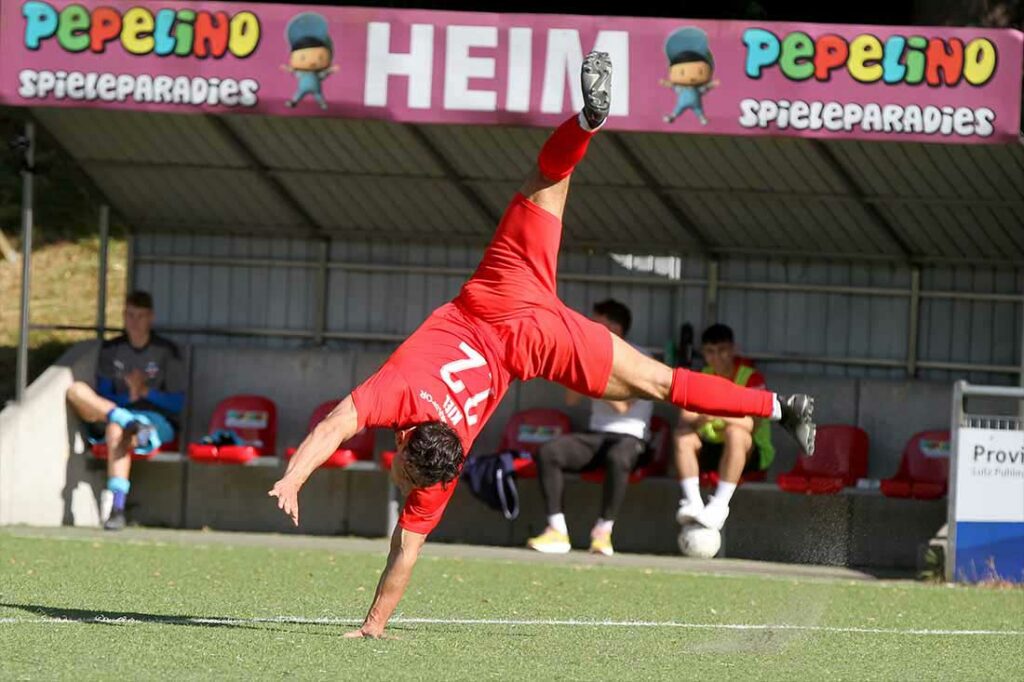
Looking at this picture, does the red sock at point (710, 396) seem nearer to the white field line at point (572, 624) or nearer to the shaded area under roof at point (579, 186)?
the white field line at point (572, 624)

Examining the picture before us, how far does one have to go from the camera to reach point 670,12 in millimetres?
19188

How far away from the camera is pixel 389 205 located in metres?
14.4

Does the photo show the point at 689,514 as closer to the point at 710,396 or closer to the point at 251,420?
the point at 710,396

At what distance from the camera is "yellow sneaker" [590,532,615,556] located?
1290 centimetres

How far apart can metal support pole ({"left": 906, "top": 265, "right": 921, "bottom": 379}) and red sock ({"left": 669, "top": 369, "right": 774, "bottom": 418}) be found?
5770 mm

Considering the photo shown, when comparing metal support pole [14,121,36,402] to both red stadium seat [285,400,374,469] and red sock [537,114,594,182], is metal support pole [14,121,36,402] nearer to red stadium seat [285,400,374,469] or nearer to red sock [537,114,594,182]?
red stadium seat [285,400,374,469]

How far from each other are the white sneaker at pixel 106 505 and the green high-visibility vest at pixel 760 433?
425cm

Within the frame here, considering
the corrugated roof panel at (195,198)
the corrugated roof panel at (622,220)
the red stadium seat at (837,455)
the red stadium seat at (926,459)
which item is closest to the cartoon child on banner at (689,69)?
the corrugated roof panel at (622,220)

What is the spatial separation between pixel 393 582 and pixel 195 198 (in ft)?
23.5

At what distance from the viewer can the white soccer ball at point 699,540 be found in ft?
36.5

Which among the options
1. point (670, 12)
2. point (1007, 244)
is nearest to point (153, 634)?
point (1007, 244)

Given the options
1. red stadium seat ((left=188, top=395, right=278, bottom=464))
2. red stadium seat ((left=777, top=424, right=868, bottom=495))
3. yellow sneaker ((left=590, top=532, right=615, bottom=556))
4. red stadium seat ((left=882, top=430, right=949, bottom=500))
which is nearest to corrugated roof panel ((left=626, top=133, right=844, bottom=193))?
red stadium seat ((left=777, top=424, right=868, bottom=495))

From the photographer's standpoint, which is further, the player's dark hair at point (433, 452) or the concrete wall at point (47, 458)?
the concrete wall at point (47, 458)

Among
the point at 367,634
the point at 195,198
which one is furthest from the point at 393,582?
the point at 195,198
